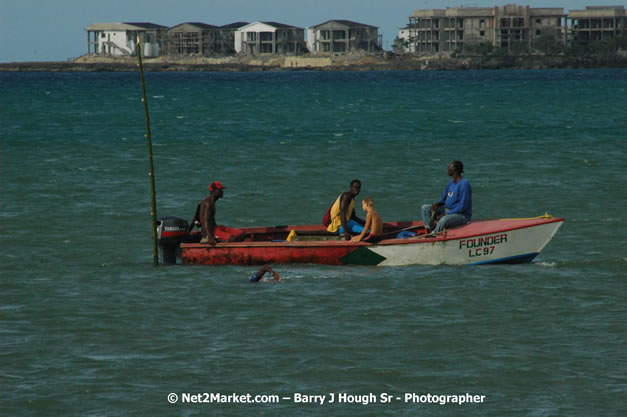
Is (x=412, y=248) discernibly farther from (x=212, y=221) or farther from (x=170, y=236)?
(x=170, y=236)

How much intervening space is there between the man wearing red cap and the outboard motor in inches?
13.8

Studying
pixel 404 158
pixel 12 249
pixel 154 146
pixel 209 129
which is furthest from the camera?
pixel 209 129

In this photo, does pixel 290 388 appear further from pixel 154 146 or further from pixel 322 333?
pixel 154 146

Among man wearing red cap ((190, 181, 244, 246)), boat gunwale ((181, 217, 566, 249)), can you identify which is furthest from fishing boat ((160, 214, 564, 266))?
man wearing red cap ((190, 181, 244, 246))

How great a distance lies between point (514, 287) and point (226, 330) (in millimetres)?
5659

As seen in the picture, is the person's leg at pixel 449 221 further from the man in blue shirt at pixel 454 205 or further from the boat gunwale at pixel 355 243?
the boat gunwale at pixel 355 243

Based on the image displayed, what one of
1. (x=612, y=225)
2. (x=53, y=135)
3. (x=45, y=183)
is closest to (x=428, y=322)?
(x=612, y=225)

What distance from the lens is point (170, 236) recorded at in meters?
19.3

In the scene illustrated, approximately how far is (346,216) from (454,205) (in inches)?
85.8

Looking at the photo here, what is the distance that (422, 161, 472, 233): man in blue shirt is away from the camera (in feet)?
61.6

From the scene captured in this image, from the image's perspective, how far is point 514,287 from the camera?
57.1ft

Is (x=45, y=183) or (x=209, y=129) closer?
(x=45, y=183)

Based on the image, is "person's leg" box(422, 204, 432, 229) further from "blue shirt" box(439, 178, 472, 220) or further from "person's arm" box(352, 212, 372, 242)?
"person's arm" box(352, 212, 372, 242)

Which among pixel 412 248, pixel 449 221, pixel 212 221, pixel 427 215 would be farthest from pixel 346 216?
pixel 212 221
